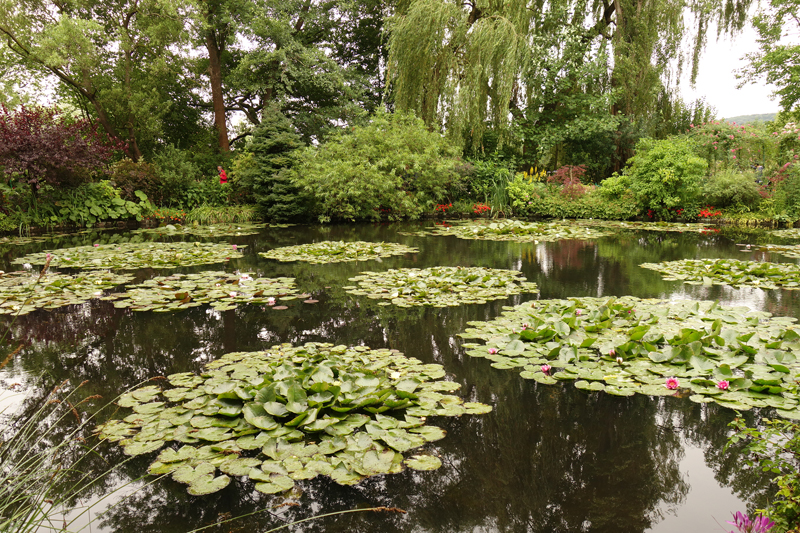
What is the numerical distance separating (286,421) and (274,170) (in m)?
10.3

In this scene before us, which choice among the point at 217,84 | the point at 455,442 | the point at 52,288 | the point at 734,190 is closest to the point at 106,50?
the point at 217,84

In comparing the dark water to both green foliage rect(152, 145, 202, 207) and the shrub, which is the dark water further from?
green foliage rect(152, 145, 202, 207)

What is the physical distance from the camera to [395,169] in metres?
11.1

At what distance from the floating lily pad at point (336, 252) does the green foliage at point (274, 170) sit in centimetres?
465

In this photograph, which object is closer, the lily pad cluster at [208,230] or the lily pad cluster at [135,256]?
the lily pad cluster at [135,256]

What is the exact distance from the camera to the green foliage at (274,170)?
38.3 ft

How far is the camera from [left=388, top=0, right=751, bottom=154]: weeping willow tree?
1247 cm

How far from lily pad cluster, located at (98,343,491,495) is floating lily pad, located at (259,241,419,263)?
12.7 feet

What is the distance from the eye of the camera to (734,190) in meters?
10.8

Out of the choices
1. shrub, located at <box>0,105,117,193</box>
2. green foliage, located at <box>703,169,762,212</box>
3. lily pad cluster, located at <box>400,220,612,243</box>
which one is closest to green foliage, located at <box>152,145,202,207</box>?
shrub, located at <box>0,105,117,193</box>

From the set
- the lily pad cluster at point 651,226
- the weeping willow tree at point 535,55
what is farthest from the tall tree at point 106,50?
the lily pad cluster at point 651,226

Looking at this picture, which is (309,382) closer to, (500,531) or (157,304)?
(500,531)

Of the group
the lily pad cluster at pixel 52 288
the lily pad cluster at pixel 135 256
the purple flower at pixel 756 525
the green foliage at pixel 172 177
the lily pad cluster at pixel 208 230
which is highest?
the green foliage at pixel 172 177

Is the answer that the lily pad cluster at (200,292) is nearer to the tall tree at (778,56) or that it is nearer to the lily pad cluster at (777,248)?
the lily pad cluster at (777,248)
